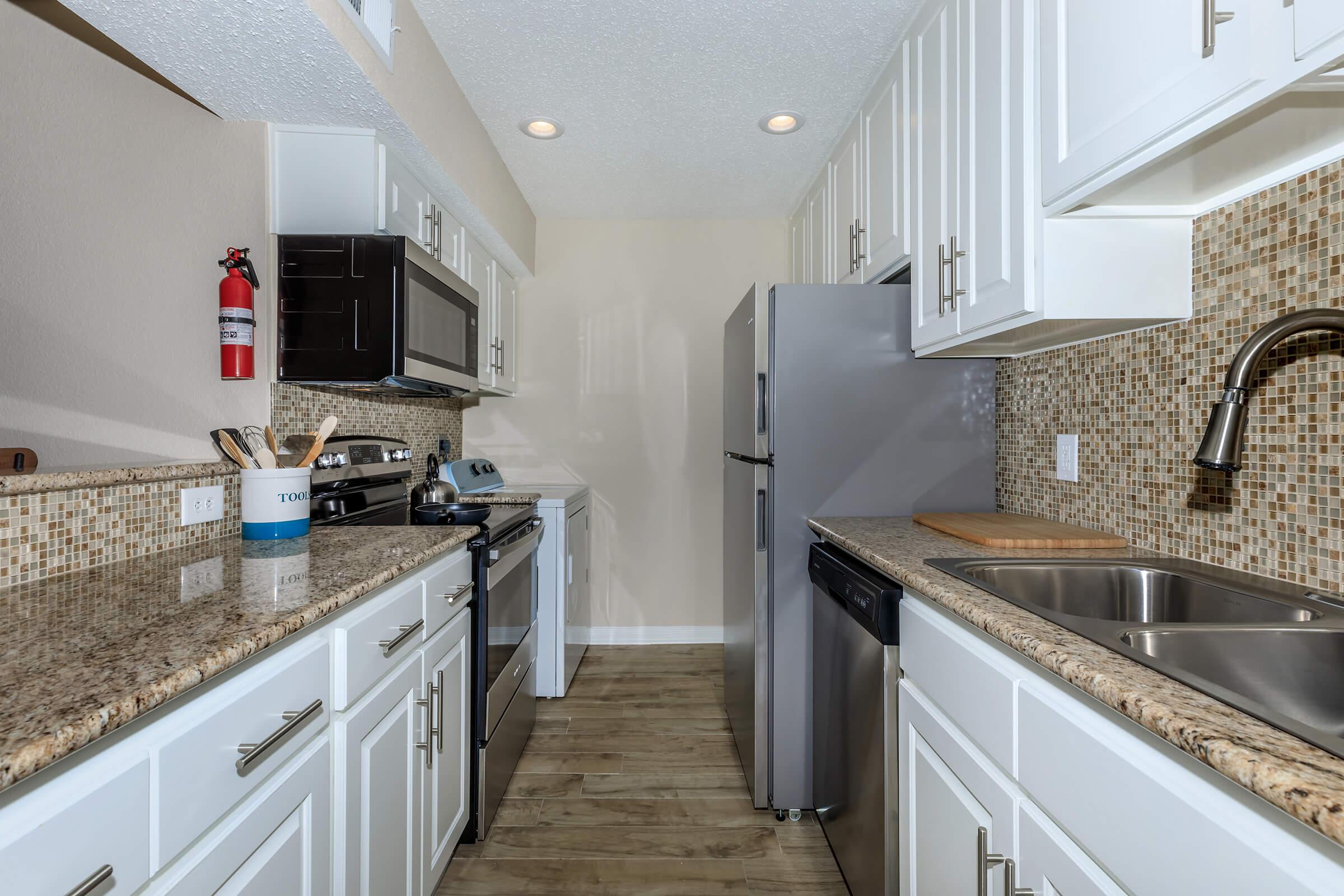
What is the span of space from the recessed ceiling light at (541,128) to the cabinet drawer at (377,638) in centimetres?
190

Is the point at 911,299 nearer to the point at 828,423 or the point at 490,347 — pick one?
the point at 828,423

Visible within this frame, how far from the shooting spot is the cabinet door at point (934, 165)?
1.62m

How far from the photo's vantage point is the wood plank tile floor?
167 centimetres

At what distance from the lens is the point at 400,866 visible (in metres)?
1.30

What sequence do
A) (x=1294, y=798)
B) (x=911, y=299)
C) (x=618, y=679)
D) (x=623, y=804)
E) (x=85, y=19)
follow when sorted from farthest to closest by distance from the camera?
(x=618, y=679) < (x=623, y=804) < (x=911, y=299) < (x=85, y=19) < (x=1294, y=798)

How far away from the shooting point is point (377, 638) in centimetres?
118

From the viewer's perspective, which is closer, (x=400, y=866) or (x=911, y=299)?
(x=400, y=866)

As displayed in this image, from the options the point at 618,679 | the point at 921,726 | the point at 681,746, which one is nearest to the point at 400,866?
the point at 921,726

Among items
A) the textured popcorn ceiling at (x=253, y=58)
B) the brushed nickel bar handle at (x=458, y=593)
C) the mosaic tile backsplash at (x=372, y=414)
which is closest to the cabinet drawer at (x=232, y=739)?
the brushed nickel bar handle at (x=458, y=593)

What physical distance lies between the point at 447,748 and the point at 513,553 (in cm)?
64

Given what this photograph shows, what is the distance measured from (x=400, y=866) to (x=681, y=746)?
1.26 metres

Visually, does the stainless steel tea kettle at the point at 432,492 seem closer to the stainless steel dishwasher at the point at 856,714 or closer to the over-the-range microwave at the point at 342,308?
the over-the-range microwave at the point at 342,308

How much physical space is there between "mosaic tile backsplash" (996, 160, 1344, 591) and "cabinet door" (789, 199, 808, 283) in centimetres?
168

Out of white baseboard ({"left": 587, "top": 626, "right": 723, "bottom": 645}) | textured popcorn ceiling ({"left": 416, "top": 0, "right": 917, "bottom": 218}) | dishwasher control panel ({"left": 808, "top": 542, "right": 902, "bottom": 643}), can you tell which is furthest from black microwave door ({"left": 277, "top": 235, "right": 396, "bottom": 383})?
white baseboard ({"left": 587, "top": 626, "right": 723, "bottom": 645})
